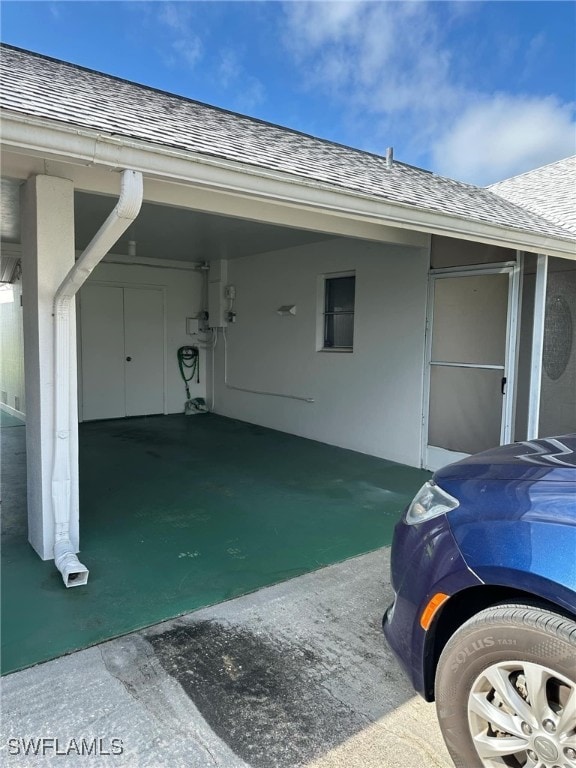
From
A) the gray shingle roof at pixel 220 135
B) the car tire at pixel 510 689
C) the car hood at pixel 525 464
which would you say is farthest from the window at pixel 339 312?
the car tire at pixel 510 689

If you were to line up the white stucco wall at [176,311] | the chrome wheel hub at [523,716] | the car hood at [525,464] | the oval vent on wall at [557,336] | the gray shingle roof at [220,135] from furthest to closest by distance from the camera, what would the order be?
the white stucco wall at [176,311]
the oval vent on wall at [557,336]
the gray shingle roof at [220,135]
the car hood at [525,464]
the chrome wheel hub at [523,716]

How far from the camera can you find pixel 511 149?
53.5 feet

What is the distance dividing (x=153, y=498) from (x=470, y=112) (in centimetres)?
1270

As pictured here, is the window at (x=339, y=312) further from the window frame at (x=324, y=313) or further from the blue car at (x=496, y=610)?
the blue car at (x=496, y=610)

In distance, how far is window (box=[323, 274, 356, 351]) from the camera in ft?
22.4

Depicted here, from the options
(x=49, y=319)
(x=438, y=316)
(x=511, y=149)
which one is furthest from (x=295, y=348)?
(x=511, y=149)

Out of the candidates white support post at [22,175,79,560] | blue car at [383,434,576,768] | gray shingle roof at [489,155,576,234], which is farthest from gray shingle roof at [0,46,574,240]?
blue car at [383,434,576,768]

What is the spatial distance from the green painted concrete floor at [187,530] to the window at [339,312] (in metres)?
1.46

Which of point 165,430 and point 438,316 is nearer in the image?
point 438,316

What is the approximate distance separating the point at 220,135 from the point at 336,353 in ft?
12.5

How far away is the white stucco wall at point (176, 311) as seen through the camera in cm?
917

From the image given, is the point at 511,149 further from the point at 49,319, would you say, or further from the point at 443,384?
the point at 49,319

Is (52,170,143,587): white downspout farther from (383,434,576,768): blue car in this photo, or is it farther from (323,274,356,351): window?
(323,274,356,351): window

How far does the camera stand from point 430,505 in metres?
1.90
